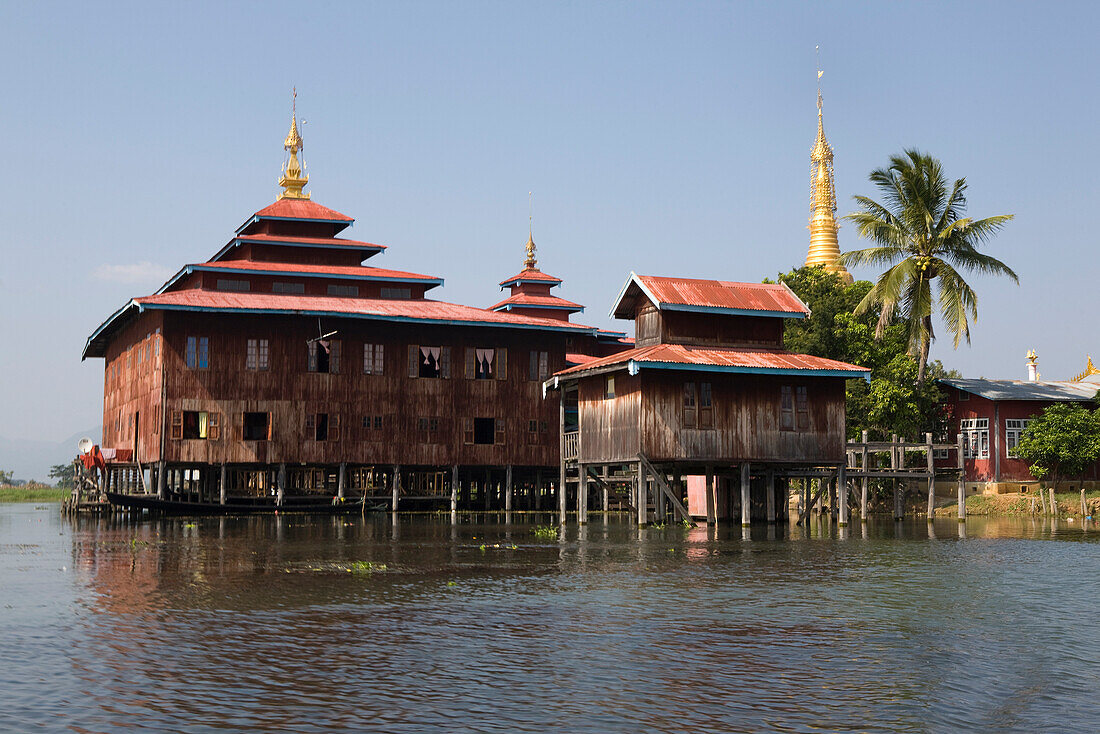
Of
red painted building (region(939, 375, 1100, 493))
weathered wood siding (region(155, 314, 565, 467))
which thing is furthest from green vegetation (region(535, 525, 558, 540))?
red painted building (region(939, 375, 1100, 493))

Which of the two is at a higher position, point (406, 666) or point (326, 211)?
point (326, 211)

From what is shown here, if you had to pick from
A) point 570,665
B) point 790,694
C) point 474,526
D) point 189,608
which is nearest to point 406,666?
point 570,665

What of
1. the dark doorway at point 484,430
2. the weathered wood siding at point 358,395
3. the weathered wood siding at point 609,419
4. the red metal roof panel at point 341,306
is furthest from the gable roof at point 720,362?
the dark doorway at point 484,430

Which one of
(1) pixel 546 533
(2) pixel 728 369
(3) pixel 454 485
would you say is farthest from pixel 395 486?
(2) pixel 728 369

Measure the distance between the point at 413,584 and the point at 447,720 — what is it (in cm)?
1139

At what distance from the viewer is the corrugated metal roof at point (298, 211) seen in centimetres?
6012

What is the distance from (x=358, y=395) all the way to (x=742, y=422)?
66.6ft

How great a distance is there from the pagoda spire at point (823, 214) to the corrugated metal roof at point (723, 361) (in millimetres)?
54576

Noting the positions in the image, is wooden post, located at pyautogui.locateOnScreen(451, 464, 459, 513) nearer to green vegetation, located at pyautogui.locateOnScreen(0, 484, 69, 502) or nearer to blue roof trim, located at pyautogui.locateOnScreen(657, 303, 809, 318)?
blue roof trim, located at pyautogui.locateOnScreen(657, 303, 809, 318)

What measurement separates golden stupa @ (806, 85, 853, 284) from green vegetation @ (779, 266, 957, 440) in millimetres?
32338

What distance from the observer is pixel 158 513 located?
53.6 metres

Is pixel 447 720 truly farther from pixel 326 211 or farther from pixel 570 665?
pixel 326 211

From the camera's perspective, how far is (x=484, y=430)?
56.3m

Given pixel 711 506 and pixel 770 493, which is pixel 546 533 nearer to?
pixel 711 506
